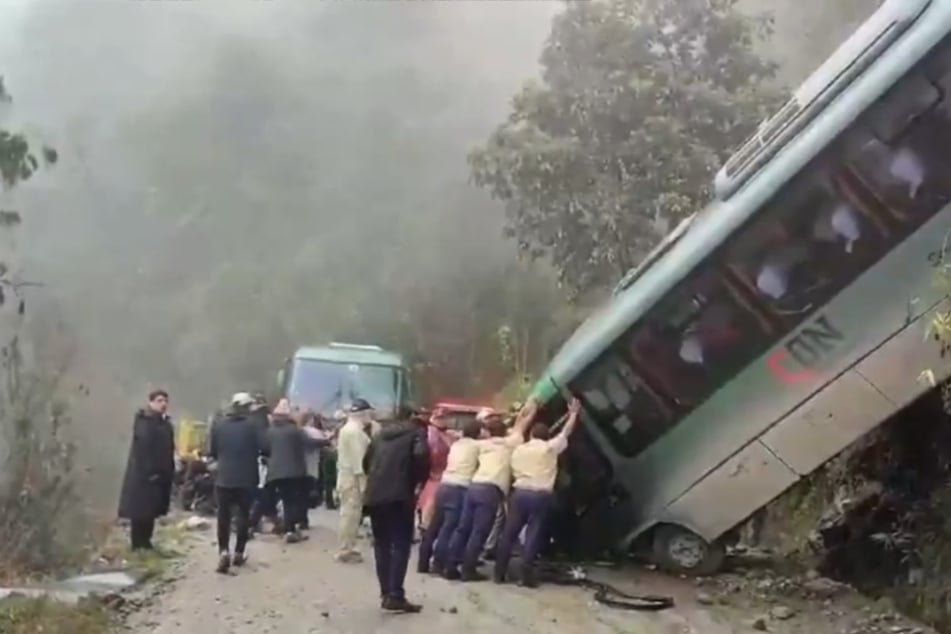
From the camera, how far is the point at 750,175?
820 cm

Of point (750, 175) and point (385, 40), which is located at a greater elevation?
point (385, 40)

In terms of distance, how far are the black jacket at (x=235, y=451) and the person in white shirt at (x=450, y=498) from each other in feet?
4.03

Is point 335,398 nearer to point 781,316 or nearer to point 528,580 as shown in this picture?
point 528,580

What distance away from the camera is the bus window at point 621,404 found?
8.70 meters

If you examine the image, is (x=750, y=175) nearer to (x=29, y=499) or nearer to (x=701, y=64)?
(x=29, y=499)

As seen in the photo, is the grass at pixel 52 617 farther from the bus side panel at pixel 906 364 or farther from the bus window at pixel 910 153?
the bus window at pixel 910 153

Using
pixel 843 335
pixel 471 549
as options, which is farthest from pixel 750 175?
pixel 471 549

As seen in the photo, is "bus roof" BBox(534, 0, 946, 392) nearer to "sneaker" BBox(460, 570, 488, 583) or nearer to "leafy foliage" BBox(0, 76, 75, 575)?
"sneaker" BBox(460, 570, 488, 583)

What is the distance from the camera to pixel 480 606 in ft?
25.3

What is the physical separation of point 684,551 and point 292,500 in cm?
347

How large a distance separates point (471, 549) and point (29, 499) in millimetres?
2819

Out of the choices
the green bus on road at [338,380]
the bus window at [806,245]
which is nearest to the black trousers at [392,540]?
the bus window at [806,245]

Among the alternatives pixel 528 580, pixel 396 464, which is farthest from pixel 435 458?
pixel 396 464

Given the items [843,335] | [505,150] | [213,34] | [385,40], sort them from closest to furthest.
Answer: [843,335]
[505,150]
[385,40]
[213,34]
